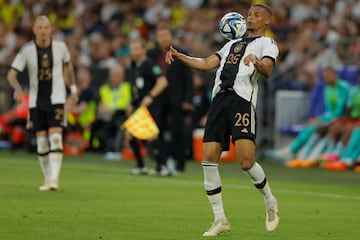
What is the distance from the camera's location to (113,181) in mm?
16984

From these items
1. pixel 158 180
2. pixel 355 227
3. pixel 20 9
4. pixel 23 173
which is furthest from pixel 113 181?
pixel 20 9

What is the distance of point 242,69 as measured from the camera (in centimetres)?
1031

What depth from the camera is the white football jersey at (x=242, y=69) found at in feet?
33.8

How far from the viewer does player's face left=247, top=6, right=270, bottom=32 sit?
10508 millimetres

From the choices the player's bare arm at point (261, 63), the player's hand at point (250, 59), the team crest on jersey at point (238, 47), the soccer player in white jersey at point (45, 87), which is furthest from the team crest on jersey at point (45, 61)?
the player's hand at point (250, 59)

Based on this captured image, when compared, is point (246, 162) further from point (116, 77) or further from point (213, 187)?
point (116, 77)

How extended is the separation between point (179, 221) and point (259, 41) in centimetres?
222

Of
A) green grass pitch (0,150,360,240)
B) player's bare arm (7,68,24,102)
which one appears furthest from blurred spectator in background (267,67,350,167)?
player's bare arm (7,68,24,102)

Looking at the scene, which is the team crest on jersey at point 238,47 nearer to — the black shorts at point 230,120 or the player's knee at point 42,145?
the black shorts at point 230,120

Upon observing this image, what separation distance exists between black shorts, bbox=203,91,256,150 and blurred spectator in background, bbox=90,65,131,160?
1329 centimetres

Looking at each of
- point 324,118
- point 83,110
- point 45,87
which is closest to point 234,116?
point 45,87

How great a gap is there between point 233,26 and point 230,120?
3.30 ft

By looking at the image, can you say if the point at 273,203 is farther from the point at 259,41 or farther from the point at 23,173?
the point at 23,173

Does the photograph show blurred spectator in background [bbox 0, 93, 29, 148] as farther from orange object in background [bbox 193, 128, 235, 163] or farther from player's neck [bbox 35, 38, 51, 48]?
player's neck [bbox 35, 38, 51, 48]
